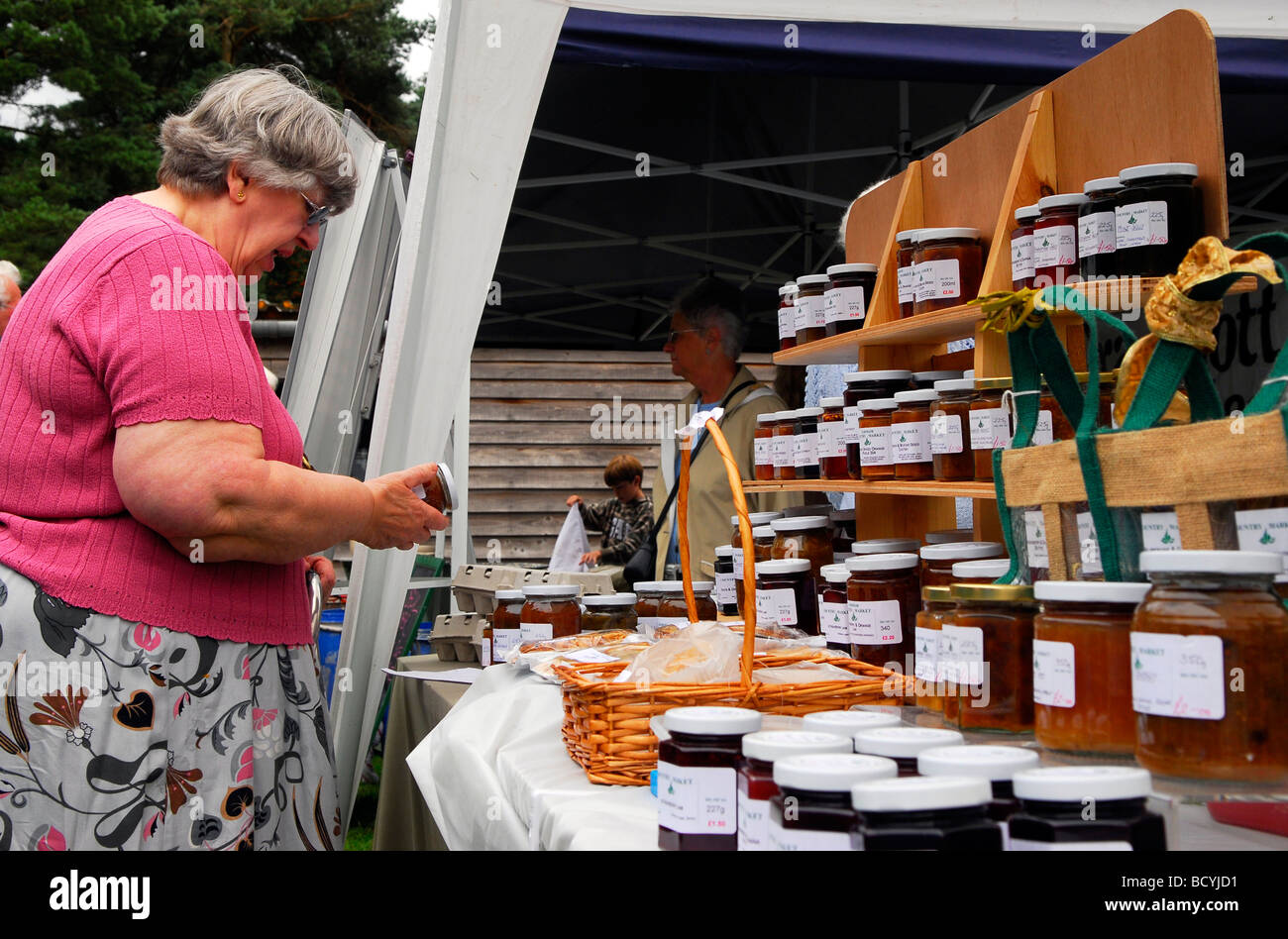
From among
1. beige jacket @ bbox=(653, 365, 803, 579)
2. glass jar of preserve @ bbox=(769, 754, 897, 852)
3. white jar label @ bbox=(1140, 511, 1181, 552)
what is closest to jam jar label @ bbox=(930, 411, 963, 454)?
white jar label @ bbox=(1140, 511, 1181, 552)

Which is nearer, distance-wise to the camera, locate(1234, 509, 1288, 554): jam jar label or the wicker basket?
locate(1234, 509, 1288, 554): jam jar label

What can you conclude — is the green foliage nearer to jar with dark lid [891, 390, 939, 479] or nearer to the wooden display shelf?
the wooden display shelf

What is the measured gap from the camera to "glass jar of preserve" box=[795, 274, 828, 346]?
2.57 metres

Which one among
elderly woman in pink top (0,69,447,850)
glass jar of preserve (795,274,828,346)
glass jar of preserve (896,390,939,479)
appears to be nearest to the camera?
elderly woman in pink top (0,69,447,850)

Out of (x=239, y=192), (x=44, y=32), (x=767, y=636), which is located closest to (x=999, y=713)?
(x=767, y=636)

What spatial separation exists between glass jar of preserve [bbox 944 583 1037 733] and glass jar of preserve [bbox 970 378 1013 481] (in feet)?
2.10

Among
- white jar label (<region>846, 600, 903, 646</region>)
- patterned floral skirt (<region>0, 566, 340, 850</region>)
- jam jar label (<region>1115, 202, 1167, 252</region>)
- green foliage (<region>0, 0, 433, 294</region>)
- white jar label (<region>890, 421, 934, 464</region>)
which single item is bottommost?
patterned floral skirt (<region>0, 566, 340, 850</region>)

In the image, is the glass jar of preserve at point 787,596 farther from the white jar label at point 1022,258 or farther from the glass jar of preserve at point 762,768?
the glass jar of preserve at point 762,768

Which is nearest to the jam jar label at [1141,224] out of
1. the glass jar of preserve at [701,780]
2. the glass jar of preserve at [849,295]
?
the glass jar of preserve at [849,295]

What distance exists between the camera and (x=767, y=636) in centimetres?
187

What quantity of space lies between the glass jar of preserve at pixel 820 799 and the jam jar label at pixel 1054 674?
9.1 inches

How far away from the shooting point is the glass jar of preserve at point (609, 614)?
102 inches

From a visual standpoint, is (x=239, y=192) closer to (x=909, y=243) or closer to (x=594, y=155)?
(x=909, y=243)
